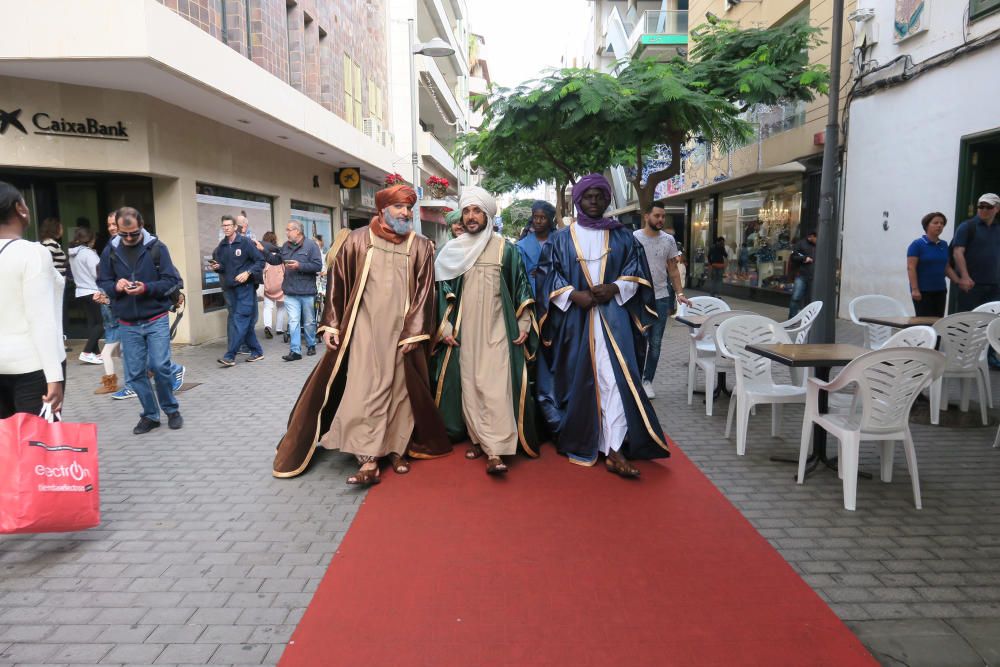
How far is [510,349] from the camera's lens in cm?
489

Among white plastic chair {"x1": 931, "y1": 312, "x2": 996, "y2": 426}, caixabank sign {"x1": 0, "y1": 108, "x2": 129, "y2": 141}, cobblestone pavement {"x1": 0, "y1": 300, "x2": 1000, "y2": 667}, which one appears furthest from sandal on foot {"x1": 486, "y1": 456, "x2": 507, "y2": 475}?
caixabank sign {"x1": 0, "y1": 108, "x2": 129, "y2": 141}

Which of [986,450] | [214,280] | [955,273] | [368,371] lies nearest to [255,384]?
[368,371]

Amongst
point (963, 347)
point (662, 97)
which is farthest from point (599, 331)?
point (662, 97)

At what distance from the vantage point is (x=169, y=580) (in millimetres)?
3244

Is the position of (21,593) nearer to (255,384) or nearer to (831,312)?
(255,384)

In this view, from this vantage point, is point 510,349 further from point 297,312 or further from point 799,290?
point 799,290

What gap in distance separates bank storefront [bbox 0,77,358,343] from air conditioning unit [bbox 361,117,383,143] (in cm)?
587

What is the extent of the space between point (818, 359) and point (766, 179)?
565 inches

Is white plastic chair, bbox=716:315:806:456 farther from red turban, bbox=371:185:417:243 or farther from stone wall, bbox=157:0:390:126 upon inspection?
stone wall, bbox=157:0:390:126

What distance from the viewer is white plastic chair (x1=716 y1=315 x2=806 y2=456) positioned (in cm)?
499

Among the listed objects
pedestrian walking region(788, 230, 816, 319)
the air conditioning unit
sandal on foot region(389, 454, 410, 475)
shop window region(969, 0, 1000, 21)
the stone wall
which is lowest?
sandal on foot region(389, 454, 410, 475)

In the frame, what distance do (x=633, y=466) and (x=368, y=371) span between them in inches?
76.6

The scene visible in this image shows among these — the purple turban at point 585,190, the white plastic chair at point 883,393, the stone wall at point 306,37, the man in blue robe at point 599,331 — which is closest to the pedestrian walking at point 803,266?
the man in blue robe at point 599,331

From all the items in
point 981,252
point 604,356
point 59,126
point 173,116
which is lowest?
point 604,356
